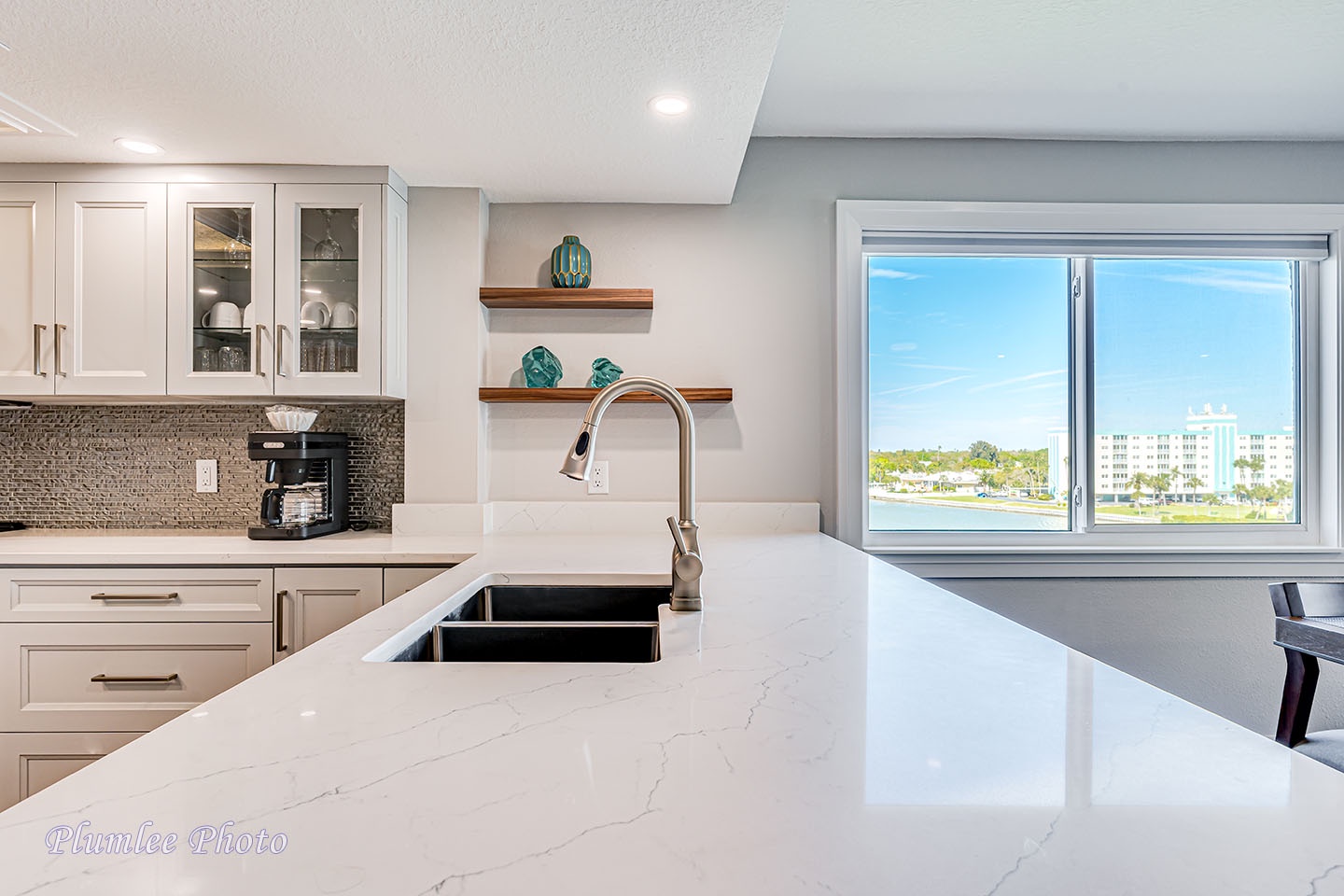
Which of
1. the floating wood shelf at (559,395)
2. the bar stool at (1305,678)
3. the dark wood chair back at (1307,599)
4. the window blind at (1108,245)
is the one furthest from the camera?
the window blind at (1108,245)

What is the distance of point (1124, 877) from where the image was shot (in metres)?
0.44

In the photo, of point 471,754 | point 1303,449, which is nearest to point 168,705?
point 471,754

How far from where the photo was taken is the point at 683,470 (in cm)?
135

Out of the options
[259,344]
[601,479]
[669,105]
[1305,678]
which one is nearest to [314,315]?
[259,344]

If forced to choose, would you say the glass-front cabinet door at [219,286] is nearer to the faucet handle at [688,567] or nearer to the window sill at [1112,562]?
the faucet handle at [688,567]

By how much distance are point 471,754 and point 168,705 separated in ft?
6.17

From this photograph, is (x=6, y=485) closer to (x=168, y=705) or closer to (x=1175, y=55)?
(x=168, y=705)

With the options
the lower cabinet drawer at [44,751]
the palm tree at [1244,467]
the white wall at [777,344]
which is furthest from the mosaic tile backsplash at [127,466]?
the palm tree at [1244,467]

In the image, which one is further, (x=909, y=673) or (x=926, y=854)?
(x=909, y=673)

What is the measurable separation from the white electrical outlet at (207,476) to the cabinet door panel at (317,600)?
2.58 feet

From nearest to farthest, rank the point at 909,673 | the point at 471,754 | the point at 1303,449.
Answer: the point at 471,754
the point at 909,673
the point at 1303,449

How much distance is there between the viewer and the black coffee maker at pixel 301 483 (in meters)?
2.28

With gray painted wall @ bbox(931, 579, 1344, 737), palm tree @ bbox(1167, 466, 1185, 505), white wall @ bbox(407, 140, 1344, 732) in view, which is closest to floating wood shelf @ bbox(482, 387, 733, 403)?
white wall @ bbox(407, 140, 1344, 732)

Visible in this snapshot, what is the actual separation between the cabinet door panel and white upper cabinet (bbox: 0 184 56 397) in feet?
3.53
